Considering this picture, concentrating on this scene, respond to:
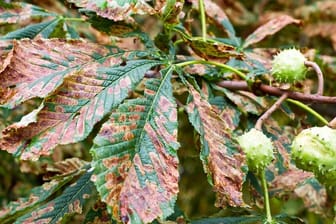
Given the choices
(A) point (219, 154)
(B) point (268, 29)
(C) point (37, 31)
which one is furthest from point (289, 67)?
(C) point (37, 31)

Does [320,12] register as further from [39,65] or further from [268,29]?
[39,65]

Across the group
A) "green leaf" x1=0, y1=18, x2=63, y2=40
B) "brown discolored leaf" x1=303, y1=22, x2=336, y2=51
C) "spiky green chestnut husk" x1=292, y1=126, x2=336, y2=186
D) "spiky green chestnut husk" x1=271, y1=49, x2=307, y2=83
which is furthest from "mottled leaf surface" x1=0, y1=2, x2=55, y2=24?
"brown discolored leaf" x1=303, y1=22, x2=336, y2=51

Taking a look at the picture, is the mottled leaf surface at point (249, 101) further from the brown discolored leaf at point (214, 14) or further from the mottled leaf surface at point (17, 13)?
the mottled leaf surface at point (17, 13)

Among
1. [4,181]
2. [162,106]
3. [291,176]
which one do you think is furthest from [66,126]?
[4,181]

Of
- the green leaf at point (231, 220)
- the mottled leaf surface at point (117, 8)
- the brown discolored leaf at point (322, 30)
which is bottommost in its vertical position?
the green leaf at point (231, 220)

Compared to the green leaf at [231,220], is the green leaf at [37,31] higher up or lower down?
higher up

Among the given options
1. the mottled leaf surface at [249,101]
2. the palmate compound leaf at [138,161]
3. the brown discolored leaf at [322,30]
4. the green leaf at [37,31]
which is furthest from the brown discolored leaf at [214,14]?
the brown discolored leaf at [322,30]
